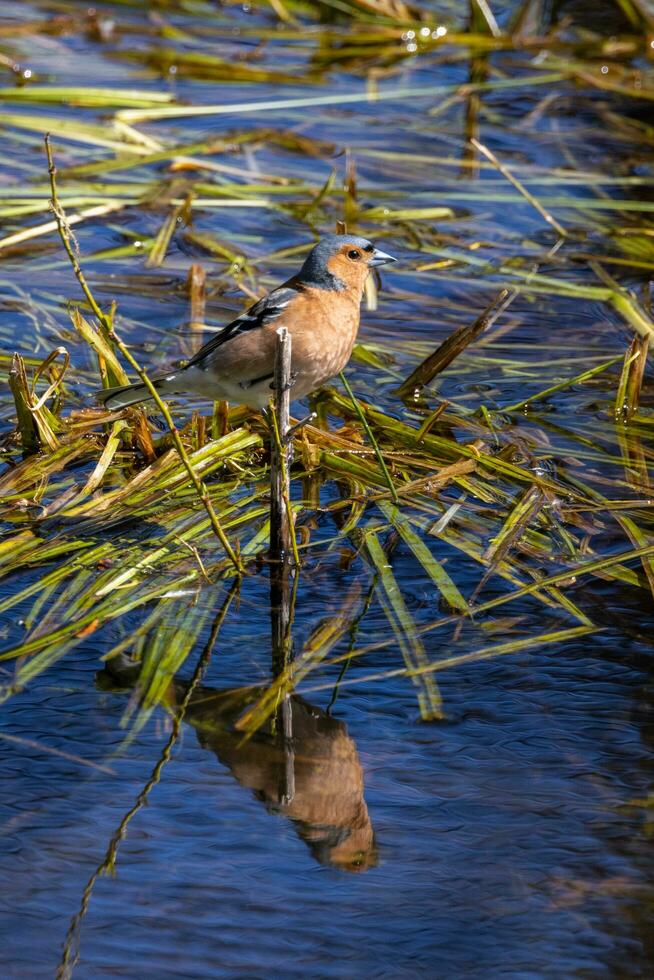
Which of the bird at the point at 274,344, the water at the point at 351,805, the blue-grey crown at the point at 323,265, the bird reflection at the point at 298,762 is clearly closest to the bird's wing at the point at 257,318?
the bird at the point at 274,344

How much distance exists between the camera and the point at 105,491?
205 inches

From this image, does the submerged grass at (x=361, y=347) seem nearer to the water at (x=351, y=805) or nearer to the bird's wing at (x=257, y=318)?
the water at (x=351, y=805)

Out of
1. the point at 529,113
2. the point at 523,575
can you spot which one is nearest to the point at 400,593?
the point at 523,575

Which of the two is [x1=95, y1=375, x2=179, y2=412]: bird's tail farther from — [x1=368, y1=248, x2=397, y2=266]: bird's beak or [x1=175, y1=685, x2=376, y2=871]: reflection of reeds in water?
[x1=175, y1=685, x2=376, y2=871]: reflection of reeds in water

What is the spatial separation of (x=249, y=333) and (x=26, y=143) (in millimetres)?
4204

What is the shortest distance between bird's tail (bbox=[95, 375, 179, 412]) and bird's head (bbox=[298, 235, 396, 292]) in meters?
0.68

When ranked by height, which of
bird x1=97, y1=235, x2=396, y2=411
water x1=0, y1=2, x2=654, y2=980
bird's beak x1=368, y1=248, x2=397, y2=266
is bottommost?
water x1=0, y1=2, x2=654, y2=980

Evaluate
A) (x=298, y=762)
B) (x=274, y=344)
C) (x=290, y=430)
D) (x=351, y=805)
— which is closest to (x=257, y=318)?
(x=274, y=344)

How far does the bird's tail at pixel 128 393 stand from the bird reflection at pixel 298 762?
1.21m

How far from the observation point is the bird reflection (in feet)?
11.4

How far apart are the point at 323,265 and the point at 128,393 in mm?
956

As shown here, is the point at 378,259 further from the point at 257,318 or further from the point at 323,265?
the point at 257,318

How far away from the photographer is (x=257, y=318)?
520 cm

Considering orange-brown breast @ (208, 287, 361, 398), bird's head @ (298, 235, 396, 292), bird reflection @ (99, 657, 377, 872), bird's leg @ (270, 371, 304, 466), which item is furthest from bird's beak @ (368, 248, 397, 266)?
bird reflection @ (99, 657, 377, 872)
